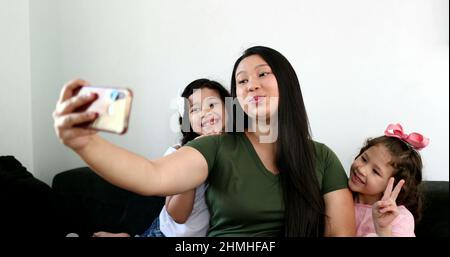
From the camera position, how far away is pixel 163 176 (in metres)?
0.68

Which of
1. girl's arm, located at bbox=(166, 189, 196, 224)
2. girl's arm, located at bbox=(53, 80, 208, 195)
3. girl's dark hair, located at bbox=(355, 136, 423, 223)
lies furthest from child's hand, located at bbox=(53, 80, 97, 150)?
girl's dark hair, located at bbox=(355, 136, 423, 223)

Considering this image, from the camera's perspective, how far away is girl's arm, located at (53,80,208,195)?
52 centimetres

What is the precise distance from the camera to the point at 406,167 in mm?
1020

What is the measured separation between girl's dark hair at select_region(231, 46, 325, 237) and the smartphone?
44cm

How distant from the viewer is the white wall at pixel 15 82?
1.01m

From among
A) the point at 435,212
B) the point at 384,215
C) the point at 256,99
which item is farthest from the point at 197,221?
the point at 435,212

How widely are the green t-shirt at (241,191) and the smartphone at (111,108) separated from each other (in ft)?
1.08

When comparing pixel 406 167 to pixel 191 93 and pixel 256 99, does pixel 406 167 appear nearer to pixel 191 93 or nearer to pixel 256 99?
pixel 256 99

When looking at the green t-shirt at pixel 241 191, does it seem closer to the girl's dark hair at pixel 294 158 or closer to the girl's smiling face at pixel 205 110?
the girl's dark hair at pixel 294 158

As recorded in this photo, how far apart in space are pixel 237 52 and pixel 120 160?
0.59 meters

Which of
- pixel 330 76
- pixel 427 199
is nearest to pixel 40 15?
pixel 330 76
